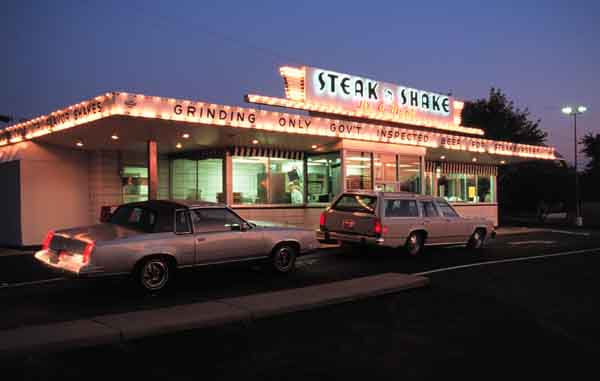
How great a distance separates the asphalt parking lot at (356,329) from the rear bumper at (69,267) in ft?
1.54

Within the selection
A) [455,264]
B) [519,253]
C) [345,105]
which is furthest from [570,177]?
[455,264]

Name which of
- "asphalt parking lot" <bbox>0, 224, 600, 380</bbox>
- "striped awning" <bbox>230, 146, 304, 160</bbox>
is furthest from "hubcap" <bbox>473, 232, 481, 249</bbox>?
"striped awning" <bbox>230, 146, 304, 160</bbox>

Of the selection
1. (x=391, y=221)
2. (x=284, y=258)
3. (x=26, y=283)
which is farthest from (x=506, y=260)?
(x=26, y=283)

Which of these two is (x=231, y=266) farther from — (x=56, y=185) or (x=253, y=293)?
(x=56, y=185)

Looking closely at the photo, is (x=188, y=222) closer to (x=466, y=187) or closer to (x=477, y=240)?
(x=477, y=240)

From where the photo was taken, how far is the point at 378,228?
14023 millimetres

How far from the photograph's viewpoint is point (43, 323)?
731 centimetres

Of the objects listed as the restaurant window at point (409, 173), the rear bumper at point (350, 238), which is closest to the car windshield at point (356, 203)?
the rear bumper at point (350, 238)

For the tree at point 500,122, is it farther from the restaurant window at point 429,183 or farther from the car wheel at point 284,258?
the car wheel at point 284,258

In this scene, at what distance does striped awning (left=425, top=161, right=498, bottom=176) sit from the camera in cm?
2734

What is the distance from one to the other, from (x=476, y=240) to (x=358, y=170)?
607 cm

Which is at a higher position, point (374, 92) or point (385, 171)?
point (374, 92)

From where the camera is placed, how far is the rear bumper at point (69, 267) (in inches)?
338

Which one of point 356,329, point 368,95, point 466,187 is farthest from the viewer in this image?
point 466,187
